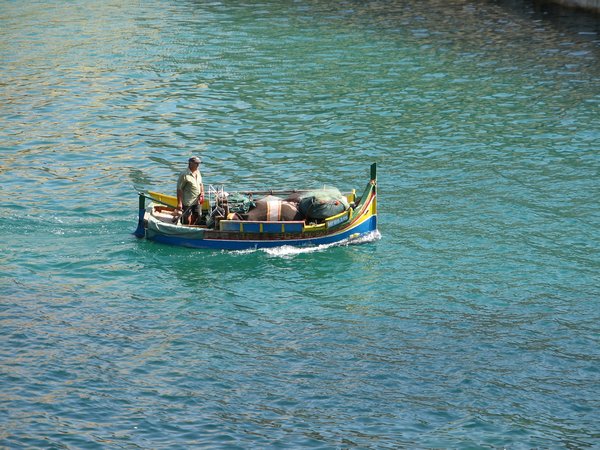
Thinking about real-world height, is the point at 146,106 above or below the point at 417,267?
above

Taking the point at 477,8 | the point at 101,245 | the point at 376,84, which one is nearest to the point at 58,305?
the point at 101,245

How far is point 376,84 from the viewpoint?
43.5m

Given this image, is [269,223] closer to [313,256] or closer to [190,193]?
[313,256]

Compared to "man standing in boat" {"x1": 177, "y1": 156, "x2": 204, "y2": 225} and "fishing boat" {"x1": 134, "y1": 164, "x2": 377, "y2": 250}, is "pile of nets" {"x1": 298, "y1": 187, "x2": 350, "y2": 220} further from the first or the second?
"man standing in boat" {"x1": 177, "y1": 156, "x2": 204, "y2": 225}

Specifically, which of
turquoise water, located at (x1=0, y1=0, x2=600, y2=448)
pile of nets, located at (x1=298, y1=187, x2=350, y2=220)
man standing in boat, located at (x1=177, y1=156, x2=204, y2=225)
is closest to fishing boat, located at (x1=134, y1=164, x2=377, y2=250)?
pile of nets, located at (x1=298, y1=187, x2=350, y2=220)

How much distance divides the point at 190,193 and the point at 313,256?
353 cm

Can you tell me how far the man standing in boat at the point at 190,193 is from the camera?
26.4 meters

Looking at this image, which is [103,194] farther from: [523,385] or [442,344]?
[523,385]

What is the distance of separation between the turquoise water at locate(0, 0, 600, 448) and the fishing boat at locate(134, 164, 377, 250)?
37 centimetres

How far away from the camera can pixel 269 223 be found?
26.1 meters

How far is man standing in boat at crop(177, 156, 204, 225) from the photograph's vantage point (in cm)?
2639

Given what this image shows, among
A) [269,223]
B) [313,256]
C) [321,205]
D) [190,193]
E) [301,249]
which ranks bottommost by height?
[313,256]

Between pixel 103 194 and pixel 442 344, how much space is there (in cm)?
1413

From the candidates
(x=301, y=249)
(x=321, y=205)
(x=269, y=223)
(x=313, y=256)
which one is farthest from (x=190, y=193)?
(x=313, y=256)
